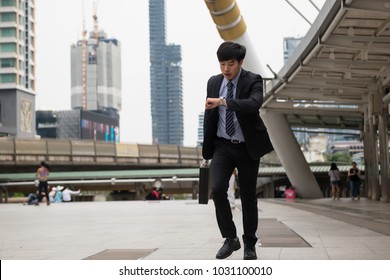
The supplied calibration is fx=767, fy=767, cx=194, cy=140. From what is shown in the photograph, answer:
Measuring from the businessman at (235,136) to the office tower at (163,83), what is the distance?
4.42 feet

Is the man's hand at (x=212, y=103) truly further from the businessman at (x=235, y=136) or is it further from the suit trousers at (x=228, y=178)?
Answer: the suit trousers at (x=228, y=178)

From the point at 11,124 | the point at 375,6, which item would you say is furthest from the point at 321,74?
the point at 11,124

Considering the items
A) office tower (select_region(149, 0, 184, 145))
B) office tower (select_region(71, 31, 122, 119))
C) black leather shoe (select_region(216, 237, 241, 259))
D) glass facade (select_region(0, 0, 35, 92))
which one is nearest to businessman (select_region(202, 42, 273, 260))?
black leather shoe (select_region(216, 237, 241, 259))

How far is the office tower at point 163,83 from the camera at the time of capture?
21.6 ft

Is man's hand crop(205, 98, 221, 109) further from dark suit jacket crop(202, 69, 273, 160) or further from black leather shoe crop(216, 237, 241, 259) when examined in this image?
black leather shoe crop(216, 237, 241, 259)

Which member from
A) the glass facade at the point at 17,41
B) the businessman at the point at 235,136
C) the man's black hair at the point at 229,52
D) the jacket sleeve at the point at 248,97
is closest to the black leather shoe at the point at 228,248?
the businessman at the point at 235,136

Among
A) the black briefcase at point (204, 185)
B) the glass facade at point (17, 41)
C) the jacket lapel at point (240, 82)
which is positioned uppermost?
the glass facade at point (17, 41)

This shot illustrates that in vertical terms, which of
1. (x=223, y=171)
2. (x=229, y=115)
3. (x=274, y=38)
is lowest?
(x=223, y=171)

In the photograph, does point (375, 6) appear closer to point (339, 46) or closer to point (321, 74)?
point (339, 46)

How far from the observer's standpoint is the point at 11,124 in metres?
86.0

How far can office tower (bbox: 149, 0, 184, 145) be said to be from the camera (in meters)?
6.59

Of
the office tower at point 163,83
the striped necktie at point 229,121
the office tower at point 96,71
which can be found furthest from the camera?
the office tower at point 96,71

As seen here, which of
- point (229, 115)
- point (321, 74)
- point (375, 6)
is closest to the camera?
point (229, 115)
